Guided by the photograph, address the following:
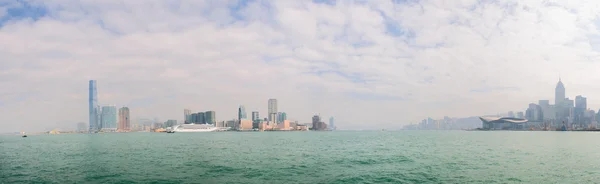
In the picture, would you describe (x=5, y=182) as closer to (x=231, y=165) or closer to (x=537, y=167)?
(x=231, y=165)

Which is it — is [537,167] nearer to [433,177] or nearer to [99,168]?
[433,177]

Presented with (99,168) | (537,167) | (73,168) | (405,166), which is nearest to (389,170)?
(405,166)

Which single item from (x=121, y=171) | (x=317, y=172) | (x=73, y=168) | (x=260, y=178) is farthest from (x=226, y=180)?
(x=73, y=168)

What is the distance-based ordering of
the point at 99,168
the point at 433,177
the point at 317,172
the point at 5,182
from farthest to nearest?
the point at 99,168
the point at 317,172
the point at 433,177
the point at 5,182

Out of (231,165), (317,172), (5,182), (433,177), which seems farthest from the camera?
(231,165)

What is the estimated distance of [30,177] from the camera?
43.6 m

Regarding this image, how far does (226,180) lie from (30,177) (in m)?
25.4

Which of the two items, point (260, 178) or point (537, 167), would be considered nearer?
point (260, 178)

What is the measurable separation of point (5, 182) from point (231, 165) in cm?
2771

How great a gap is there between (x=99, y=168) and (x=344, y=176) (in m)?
36.2

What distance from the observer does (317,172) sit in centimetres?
4734

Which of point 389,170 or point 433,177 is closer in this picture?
point 433,177

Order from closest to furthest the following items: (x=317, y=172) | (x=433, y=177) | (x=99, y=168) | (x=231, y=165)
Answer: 1. (x=433, y=177)
2. (x=317, y=172)
3. (x=99, y=168)
4. (x=231, y=165)

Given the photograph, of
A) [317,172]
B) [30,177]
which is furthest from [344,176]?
[30,177]
